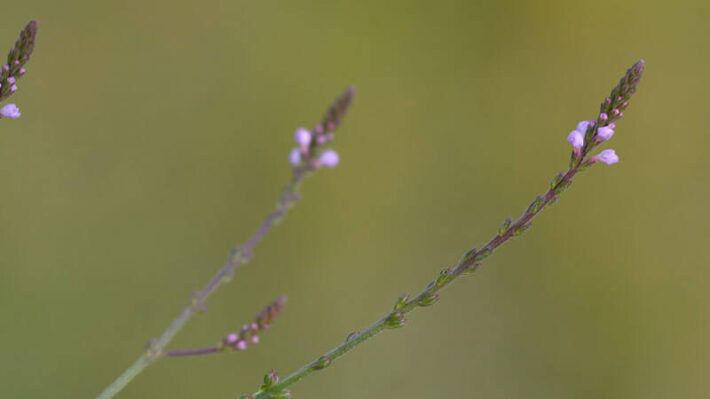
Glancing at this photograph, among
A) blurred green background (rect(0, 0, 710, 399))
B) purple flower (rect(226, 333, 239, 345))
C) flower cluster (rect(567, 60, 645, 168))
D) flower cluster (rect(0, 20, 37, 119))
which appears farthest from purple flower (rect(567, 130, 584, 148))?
blurred green background (rect(0, 0, 710, 399))

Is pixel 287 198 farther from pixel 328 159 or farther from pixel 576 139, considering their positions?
pixel 576 139

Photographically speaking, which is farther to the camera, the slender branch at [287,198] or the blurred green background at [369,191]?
the blurred green background at [369,191]

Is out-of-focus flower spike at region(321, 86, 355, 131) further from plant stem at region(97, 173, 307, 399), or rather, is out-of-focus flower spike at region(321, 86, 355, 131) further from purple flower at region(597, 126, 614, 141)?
purple flower at region(597, 126, 614, 141)

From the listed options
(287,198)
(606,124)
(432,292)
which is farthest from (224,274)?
(606,124)

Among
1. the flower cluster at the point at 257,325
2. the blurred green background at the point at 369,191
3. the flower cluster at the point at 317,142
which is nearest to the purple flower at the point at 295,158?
the flower cluster at the point at 317,142

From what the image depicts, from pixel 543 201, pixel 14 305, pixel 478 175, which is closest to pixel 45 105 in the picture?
pixel 14 305

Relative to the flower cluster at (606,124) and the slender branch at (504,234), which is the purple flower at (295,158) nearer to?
the slender branch at (504,234)
